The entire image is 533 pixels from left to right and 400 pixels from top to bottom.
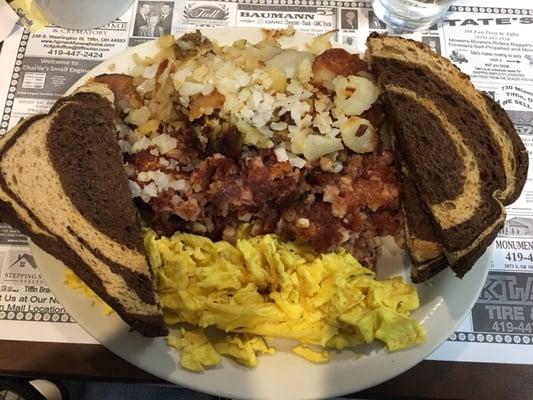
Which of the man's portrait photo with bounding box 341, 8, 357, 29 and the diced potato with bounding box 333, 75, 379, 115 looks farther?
the man's portrait photo with bounding box 341, 8, 357, 29

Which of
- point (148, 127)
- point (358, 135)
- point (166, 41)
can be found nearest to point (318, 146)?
point (358, 135)

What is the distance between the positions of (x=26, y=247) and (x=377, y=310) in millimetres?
970

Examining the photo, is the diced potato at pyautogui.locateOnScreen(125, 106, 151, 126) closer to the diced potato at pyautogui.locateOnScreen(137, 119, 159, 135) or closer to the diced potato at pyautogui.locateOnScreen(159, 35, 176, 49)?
the diced potato at pyautogui.locateOnScreen(137, 119, 159, 135)

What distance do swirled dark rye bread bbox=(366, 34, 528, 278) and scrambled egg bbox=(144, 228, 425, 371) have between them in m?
0.15

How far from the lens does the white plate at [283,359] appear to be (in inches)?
51.1

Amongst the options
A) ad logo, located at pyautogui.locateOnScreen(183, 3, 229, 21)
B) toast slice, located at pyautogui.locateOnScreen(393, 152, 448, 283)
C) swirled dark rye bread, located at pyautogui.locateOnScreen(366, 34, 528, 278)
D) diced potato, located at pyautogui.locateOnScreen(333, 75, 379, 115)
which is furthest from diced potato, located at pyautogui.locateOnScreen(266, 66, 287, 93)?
ad logo, located at pyautogui.locateOnScreen(183, 3, 229, 21)

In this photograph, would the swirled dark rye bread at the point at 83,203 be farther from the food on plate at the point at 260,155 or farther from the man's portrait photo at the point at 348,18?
the man's portrait photo at the point at 348,18

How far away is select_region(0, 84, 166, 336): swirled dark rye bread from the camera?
131cm

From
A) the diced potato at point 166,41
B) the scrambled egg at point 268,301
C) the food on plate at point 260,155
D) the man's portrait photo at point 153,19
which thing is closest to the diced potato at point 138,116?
the food on plate at point 260,155

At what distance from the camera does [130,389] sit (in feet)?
6.06

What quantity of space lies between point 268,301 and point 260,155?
365 mm

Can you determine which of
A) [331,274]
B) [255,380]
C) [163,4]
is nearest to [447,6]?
[163,4]

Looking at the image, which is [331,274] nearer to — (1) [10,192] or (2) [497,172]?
(2) [497,172]

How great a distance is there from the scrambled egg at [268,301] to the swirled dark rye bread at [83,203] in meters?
0.07
